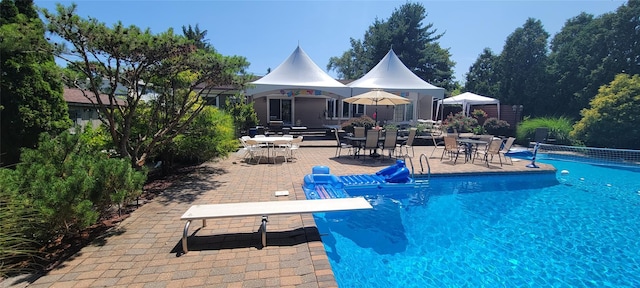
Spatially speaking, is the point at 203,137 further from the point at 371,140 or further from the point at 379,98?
the point at 379,98

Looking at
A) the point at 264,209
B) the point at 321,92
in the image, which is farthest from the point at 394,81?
the point at 264,209

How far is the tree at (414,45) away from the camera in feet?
108

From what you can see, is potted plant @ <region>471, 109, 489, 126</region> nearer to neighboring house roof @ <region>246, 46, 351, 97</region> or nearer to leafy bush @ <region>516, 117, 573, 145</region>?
leafy bush @ <region>516, 117, 573, 145</region>

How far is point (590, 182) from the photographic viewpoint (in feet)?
28.7

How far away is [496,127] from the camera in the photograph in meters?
16.9

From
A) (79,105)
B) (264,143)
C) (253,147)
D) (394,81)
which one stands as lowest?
(253,147)

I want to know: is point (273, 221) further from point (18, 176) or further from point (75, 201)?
point (18, 176)

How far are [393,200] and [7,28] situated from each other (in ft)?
24.1

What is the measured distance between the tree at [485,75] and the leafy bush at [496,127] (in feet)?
40.8

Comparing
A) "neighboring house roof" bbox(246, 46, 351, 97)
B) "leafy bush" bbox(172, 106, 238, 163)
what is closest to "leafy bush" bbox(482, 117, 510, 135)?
"neighboring house roof" bbox(246, 46, 351, 97)

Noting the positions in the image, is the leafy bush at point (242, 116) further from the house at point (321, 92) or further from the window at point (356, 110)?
Result: the window at point (356, 110)

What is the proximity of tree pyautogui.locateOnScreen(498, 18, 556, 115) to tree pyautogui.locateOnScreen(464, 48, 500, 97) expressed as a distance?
1722 millimetres

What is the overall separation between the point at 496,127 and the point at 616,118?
16.4 ft

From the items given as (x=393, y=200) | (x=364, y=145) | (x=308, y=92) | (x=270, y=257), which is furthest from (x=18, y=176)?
(x=308, y=92)
